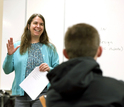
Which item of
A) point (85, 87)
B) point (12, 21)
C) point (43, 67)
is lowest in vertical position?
point (43, 67)

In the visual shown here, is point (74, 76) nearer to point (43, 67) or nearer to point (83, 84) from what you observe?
point (83, 84)

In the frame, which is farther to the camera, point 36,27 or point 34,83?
point 36,27

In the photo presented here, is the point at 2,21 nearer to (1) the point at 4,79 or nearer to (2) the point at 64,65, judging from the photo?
(1) the point at 4,79

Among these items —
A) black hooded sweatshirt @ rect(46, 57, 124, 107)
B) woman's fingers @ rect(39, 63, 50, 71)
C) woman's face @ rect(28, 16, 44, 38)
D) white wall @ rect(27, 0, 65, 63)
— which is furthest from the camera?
white wall @ rect(27, 0, 65, 63)

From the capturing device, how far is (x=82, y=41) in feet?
2.49

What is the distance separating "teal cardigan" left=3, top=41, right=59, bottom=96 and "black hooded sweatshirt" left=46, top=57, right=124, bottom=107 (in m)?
0.81

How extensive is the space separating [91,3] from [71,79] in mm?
1856

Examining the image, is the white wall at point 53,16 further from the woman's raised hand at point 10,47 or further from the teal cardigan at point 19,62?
the woman's raised hand at point 10,47

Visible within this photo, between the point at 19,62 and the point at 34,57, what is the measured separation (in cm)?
14

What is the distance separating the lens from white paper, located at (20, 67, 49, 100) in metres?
1.46

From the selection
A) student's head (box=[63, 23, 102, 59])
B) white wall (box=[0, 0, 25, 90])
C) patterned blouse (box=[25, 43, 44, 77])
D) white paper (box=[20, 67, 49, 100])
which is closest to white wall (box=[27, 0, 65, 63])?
white wall (box=[0, 0, 25, 90])

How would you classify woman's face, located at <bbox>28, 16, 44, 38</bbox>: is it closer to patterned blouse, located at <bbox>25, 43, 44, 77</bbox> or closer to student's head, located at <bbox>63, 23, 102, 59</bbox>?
patterned blouse, located at <bbox>25, 43, 44, 77</bbox>

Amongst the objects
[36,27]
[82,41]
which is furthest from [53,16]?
[82,41]

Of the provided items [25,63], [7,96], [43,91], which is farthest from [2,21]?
[43,91]
